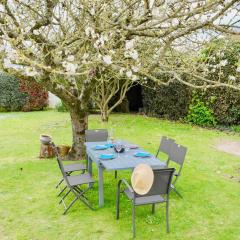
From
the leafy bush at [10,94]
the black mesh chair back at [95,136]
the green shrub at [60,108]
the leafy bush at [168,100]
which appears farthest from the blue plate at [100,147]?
the leafy bush at [10,94]

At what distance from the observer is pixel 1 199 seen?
21.3ft

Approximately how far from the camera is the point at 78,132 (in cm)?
894

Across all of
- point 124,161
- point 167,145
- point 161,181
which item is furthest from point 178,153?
point 161,181

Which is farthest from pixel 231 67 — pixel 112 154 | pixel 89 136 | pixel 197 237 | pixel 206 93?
pixel 197 237

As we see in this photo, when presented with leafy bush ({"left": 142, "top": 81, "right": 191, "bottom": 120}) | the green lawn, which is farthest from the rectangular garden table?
leafy bush ({"left": 142, "top": 81, "right": 191, "bottom": 120})

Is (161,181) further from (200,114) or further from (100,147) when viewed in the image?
(200,114)

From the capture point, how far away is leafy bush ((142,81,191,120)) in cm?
1543

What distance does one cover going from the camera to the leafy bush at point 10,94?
70.1ft

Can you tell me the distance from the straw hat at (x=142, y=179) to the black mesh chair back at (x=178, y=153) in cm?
171

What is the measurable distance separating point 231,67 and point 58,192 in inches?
369

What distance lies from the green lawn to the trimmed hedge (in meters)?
10.8

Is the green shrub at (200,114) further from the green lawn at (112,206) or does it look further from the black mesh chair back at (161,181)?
the black mesh chair back at (161,181)

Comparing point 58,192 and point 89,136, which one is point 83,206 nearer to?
point 58,192

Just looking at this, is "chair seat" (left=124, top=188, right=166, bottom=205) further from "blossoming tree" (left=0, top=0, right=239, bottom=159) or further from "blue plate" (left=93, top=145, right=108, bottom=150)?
"blossoming tree" (left=0, top=0, right=239, bottom=159)
